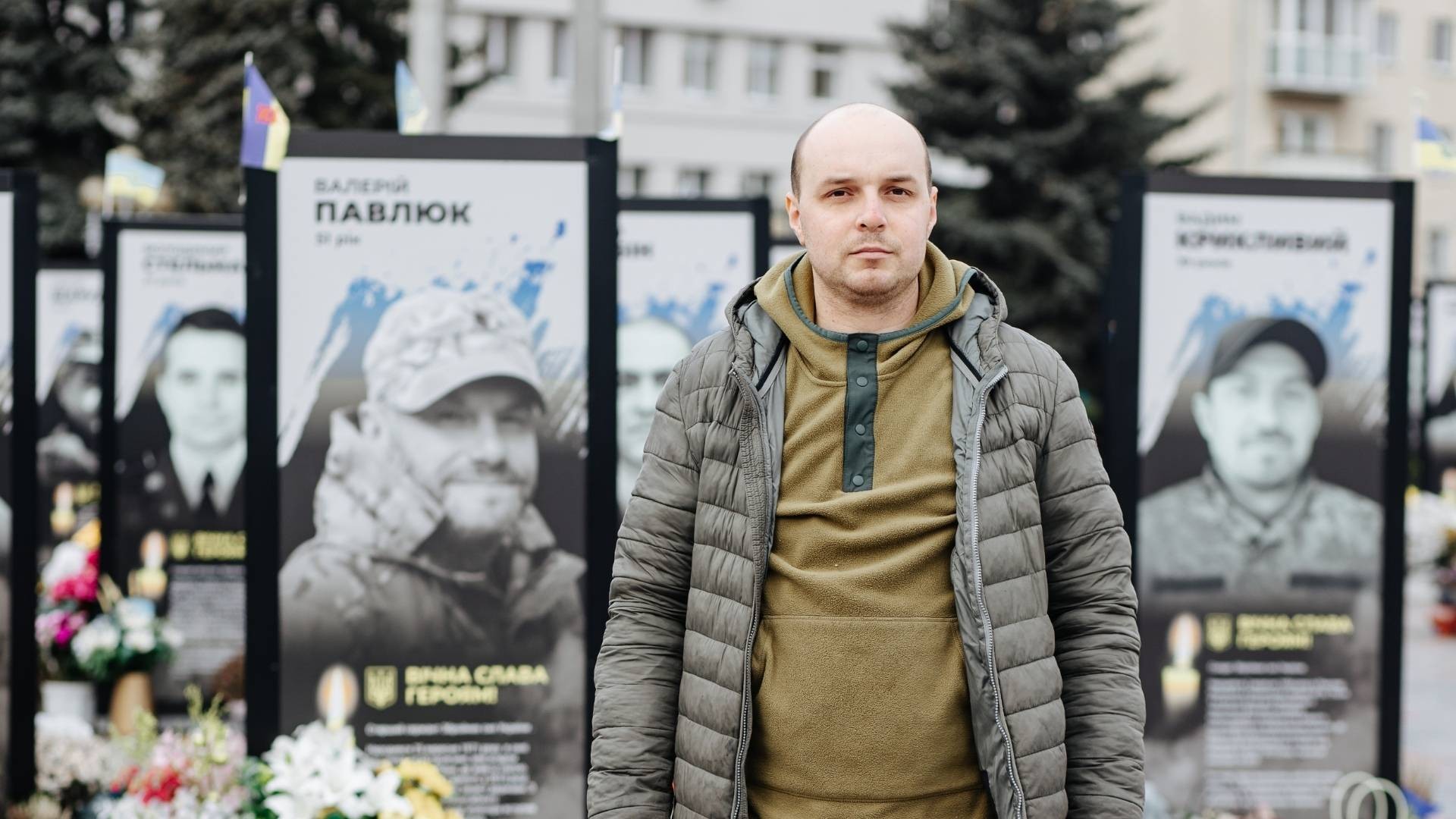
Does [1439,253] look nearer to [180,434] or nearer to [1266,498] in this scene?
[180,434]

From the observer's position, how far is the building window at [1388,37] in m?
47.3

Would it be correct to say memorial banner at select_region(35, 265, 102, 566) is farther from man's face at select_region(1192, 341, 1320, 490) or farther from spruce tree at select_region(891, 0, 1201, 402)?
spruce tree at select_region(891, 0, 1201, 402)

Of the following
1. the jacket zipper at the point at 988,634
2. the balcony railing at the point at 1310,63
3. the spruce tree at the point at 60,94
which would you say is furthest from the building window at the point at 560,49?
the jacket zipper at the point at 988,634

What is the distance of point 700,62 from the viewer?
1817 inches

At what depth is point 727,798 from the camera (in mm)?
2791

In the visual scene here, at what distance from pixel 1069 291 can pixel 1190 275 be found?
1984 cm

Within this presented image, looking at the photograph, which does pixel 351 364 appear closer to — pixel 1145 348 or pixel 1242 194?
pixel 1145 348

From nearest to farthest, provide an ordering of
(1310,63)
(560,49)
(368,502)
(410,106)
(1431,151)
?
(368,502) < (410,106) < (1431,151) < (560,49) < (1310,63)

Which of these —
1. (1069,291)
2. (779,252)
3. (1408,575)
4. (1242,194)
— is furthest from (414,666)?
(1069,291)

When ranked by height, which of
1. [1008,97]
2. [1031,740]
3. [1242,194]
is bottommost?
[1031,740]

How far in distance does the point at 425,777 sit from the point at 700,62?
42.7 meters

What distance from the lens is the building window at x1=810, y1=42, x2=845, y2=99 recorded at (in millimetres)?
47750

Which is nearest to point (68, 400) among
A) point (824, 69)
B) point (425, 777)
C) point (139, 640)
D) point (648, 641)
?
point (139, 640)

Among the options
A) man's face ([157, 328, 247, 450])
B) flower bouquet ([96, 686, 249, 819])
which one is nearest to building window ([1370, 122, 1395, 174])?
man's face ([157, 328, 247, 450])
